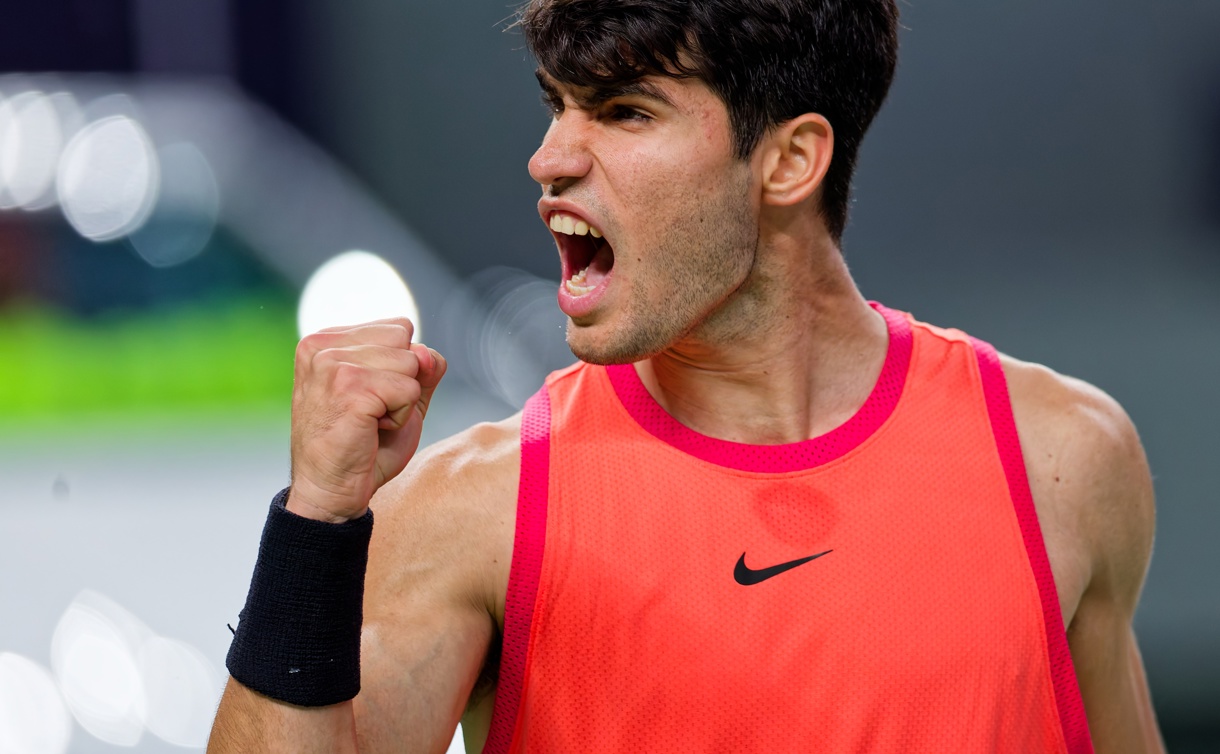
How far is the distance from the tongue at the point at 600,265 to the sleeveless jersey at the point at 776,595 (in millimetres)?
193

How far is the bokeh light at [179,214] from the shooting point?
407 cm

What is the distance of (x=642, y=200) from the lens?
1764 mm

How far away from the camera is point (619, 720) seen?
175 cm

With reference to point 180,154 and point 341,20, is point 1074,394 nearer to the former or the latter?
point 180,154

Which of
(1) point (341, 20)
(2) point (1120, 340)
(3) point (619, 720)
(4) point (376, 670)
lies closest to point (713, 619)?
(3) point (619, 720)

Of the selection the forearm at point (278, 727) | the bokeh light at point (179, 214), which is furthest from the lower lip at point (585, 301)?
the bokeh light at point (179, 214)

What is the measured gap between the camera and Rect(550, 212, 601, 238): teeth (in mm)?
1799

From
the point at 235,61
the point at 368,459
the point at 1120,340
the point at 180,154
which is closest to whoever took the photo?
the point at 368,459

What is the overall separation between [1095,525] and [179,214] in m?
3.15

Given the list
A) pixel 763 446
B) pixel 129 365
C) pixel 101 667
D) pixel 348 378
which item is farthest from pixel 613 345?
pixel 129 365

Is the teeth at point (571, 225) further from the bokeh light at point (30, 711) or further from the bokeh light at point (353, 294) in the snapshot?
the bokeh light at point (353, 294)

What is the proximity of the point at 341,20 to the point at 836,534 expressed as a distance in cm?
584

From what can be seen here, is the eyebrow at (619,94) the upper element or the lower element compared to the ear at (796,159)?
upper

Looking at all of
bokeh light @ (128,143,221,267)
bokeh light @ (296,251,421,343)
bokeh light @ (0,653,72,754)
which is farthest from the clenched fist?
bokeh light @ (128,143,221,267)
